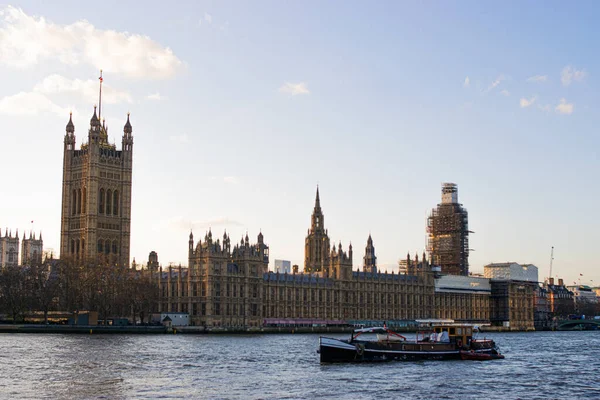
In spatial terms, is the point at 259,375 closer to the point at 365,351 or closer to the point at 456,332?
the point at 365,351

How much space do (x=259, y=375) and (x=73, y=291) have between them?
90285mm

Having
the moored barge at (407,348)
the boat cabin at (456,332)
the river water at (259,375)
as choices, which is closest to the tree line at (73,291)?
the river water at (259,375)

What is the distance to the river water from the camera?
68750 millimetres

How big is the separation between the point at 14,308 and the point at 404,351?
90572mm

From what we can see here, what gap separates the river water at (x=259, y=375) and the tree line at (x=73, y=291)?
50.2 meters

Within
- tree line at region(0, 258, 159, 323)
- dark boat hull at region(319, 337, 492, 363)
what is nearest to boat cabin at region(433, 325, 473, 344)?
dark boat hull at region(319, 337, 492, 363)

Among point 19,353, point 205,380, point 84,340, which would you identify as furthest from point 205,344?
point 205,380

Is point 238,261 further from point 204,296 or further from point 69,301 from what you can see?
point 69,301

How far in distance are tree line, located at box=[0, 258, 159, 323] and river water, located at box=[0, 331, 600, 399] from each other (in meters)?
50.2

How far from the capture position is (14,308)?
162m

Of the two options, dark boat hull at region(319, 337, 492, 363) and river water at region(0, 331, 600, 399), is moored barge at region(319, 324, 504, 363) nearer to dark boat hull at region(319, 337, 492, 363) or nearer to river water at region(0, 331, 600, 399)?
dark boat hull at region(319, 337, 492, 363)

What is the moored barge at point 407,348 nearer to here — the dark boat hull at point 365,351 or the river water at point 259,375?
the dark boat hull at point 365,351

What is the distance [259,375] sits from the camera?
268ft

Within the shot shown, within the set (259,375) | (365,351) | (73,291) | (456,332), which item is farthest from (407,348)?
(73,291)
